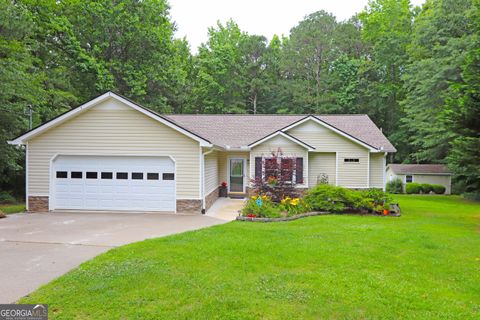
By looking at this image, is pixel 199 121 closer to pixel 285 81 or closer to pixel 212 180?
pixel 212 180

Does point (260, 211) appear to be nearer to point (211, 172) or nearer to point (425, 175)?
point (211, 172)

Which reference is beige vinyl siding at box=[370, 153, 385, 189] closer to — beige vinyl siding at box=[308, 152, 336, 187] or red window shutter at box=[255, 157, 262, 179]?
beige vinyl siding at box=[308, 152, 336, 187]

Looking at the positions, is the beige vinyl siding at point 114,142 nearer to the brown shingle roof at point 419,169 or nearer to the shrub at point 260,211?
the shrub at point 260,211

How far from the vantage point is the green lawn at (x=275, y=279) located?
4.21 meters

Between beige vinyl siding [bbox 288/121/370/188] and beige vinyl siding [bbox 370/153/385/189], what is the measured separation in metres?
0.74

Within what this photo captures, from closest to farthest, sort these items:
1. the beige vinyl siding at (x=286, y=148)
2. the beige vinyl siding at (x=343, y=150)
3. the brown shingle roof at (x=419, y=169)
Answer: the beige vinyl siding at (x=286, y=148) < the beige vinyl siding at (x=343, y=150) < the brown shingle roof at (x=419, y=169)

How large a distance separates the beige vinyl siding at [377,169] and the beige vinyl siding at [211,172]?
27.6 ft

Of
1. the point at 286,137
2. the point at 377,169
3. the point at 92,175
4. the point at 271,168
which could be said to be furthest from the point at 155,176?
the point at 377,169

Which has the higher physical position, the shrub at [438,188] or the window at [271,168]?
the window at [271,168]

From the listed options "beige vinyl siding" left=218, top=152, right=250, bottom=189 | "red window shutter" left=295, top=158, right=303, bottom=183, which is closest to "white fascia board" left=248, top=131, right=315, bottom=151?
"red window shutter" left=295, top=158, right=303, bottom=183

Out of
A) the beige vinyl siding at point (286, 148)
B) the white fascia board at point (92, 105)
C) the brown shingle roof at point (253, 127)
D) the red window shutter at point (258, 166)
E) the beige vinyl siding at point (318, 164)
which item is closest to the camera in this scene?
the white fascia board at point (92, 105)

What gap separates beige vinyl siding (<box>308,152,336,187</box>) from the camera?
57.3ft

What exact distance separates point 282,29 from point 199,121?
28762 mm

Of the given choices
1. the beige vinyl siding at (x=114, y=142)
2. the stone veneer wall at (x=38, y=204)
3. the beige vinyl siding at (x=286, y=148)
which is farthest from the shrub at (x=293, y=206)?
the stone veneer wall at (x=38, y=204)
